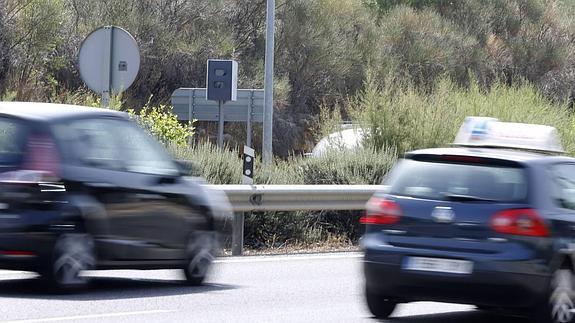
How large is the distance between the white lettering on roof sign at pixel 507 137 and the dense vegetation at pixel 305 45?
17.2 meters

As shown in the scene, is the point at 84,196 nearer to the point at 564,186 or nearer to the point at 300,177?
the point at 564,186

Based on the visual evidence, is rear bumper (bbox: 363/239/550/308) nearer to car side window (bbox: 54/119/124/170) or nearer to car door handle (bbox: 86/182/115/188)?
car door handle (bbox: 86/182/115/188)

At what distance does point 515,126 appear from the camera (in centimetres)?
1102

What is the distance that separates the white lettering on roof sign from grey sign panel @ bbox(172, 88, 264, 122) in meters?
13.0

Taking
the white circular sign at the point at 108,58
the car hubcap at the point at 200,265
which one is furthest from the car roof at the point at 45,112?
the white circular sign at the point at 108,58

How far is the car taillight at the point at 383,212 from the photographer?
10.2 meters

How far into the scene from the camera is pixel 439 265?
9836 mm

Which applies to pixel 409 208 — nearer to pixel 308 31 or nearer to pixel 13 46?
pixel 13 46

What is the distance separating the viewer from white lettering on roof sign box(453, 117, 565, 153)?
1080 centimetres

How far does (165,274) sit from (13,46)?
2023cm

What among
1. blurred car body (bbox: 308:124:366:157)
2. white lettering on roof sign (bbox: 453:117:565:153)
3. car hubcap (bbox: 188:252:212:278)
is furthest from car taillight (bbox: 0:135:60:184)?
blurred car body (bbox: 308:124:366:157)

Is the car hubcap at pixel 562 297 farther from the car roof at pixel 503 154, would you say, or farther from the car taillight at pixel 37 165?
the car taillight at pixel 37 165

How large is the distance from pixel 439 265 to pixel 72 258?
10.3 ft

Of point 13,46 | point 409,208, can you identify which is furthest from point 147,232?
point 13,46
